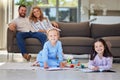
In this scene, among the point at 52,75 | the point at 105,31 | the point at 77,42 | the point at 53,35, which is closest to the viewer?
the point at 52,75

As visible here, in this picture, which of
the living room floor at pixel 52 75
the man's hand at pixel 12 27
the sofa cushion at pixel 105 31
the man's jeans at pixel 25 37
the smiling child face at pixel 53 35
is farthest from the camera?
the sofa cushion at pixel 105 31

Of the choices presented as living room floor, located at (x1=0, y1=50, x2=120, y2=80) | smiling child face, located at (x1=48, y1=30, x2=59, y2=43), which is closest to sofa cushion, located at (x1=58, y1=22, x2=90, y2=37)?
smiling child face, located at (x1=48, y1=30, x2=59, y2=43)

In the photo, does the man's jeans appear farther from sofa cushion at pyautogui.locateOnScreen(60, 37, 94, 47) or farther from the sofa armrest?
sofa cushion at pyautogui.locateOnScreen(60, 37, 94, 47)

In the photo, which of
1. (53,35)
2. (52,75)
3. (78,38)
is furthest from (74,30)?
(52,75)

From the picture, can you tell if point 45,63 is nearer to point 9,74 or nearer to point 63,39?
point 9,74

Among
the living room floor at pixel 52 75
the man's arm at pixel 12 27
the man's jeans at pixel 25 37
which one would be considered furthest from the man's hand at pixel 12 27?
the living room floor at pixel 52 75

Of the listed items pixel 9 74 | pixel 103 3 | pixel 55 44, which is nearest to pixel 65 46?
pixel 55 44

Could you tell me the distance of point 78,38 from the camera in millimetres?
5238

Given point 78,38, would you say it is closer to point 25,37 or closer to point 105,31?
point 105,31

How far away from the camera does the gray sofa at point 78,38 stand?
517 centimetres

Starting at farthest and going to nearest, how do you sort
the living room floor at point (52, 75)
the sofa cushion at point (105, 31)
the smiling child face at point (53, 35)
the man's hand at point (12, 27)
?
the sofa cushion at point (105, 31) → the man's hand at point (12, 27) → the smiling child face at point (53, 35) → the living room floor at point (52, 75)

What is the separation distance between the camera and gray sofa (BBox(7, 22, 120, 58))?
17.0 ft

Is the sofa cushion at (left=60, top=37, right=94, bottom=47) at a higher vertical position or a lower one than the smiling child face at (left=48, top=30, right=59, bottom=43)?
lower

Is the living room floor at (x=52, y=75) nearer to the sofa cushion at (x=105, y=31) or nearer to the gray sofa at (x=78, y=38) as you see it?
the gray sofa at (x=78, y=38)
